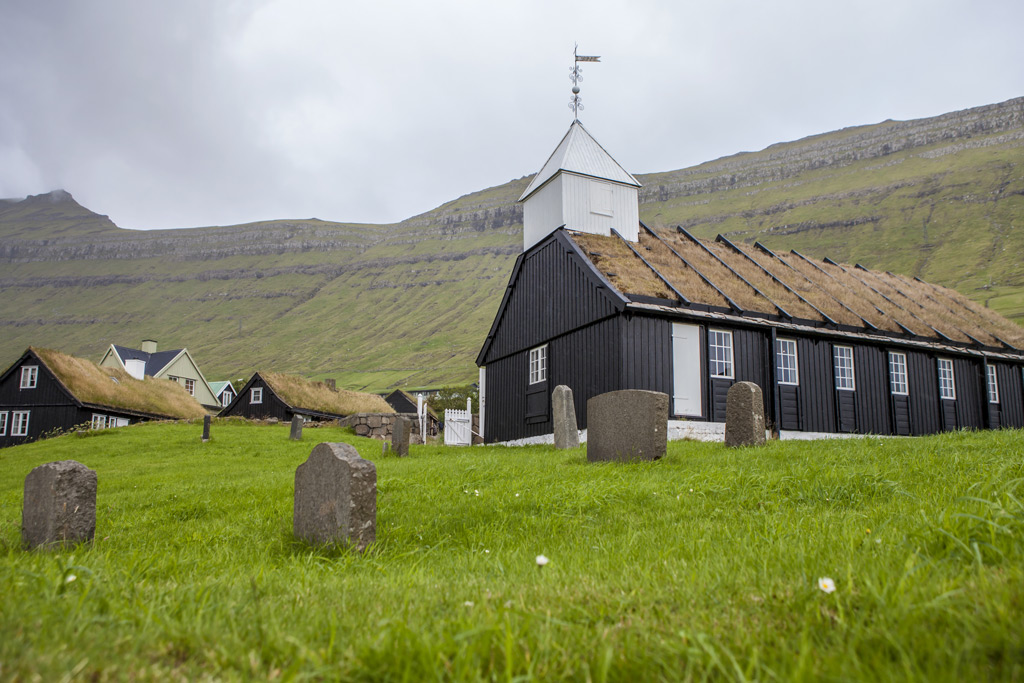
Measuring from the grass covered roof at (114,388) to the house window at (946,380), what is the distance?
39.6 metres

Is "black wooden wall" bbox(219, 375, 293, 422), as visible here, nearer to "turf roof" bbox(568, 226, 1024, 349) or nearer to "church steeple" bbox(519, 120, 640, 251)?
"church steeple" bbox(519, 120, 640, 251)

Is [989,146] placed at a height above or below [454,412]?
above

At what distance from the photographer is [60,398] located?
38812 millimetres

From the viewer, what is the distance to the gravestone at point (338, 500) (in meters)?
5.63

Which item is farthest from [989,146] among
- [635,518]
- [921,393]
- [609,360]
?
[635,518]

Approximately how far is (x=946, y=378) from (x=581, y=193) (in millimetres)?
15322

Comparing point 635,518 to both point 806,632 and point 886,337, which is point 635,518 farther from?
point 886,337

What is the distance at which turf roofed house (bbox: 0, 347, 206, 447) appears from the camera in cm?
3856

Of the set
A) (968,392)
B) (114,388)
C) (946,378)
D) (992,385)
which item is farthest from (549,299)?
(114,388)

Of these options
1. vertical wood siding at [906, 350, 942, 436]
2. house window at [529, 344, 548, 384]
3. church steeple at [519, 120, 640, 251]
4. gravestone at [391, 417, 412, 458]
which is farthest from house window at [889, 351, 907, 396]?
gravestone at [391, 417, 412, 458]

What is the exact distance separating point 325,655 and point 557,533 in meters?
3.44

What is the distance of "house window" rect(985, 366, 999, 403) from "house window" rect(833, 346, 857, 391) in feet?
25.1

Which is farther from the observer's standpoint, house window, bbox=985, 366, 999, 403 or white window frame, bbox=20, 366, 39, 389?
white window frame, bbox=20, 366, 39, 389

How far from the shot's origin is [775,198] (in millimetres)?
186125
